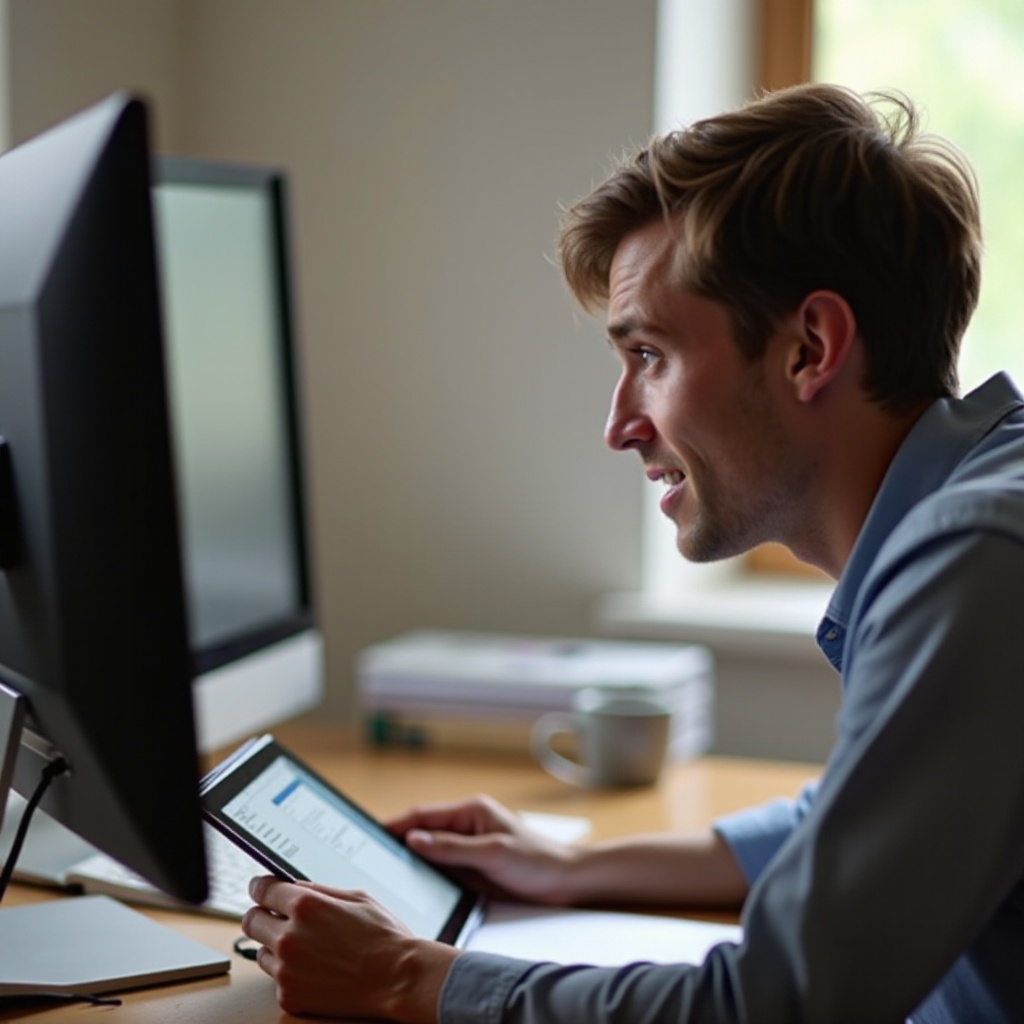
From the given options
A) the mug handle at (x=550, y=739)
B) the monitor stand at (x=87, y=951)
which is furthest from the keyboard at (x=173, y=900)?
the mug handle at (x=550, y=739)

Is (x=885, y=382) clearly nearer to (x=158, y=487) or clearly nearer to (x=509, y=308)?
(x=158, y=487)

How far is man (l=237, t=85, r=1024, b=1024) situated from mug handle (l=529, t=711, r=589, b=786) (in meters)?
0.63

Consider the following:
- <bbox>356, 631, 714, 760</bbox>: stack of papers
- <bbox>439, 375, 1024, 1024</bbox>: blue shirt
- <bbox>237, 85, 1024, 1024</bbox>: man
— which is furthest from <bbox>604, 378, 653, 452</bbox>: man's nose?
<bbox>356, 631, 714, 760</bbox>: stack of papers

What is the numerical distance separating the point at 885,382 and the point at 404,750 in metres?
0.97

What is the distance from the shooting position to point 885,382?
1078mm

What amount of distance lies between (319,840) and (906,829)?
0.48 meters

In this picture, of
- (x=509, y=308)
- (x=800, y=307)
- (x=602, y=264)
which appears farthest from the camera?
(x=509, y=308)

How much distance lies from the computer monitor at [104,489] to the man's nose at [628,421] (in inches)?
18.0

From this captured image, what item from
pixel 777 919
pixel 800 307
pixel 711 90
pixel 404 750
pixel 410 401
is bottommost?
pixel 404 750

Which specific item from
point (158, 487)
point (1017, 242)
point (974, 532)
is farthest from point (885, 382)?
point (1017, 242)

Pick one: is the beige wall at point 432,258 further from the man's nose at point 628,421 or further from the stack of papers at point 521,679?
the man's nose at point 628,421

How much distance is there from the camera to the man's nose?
3.91ft

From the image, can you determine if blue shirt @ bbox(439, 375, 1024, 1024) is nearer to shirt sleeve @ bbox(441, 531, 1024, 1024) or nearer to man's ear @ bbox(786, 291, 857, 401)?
→ shirt sleeve @ bbox(441, 531, 1024, 1024)

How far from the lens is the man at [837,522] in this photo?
2.79 ft
